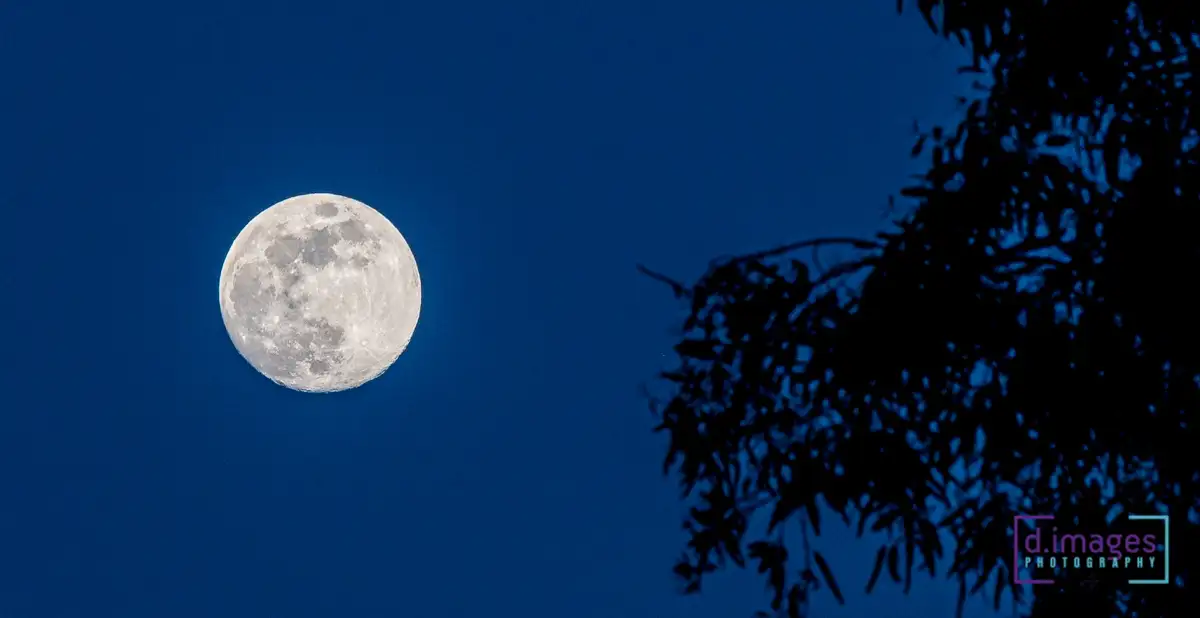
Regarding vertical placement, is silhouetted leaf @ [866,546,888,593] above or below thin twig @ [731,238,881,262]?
below

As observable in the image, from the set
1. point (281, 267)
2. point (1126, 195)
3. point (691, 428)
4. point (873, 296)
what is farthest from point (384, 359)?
point (1126, 195)

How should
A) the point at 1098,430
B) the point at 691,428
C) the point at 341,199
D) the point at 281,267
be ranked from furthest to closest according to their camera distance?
1. the point at 341,199
2. the point at 281,267
3. the point at 691,428
4. the point at 1098,430

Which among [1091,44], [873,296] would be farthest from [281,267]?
[1091,44]

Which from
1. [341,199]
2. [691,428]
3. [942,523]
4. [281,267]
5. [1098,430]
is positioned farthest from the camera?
[341,199]

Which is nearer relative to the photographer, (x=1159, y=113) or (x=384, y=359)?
(x=1159, y=113)

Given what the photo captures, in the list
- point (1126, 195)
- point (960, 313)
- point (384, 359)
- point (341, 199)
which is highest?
point (341, 199)

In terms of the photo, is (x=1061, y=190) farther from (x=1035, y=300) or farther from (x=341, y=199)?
(x=341, y=199)

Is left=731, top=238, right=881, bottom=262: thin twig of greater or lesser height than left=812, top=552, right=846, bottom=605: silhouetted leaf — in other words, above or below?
above

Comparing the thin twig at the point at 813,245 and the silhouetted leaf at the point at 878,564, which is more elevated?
the thin twig at the point at 813,245

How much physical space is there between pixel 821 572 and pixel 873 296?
5.02 ft

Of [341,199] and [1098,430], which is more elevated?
[341,199]

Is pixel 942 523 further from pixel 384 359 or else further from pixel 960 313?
pixel 384 359

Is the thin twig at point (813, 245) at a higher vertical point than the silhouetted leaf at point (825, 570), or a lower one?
higher

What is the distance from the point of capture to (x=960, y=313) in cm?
513
